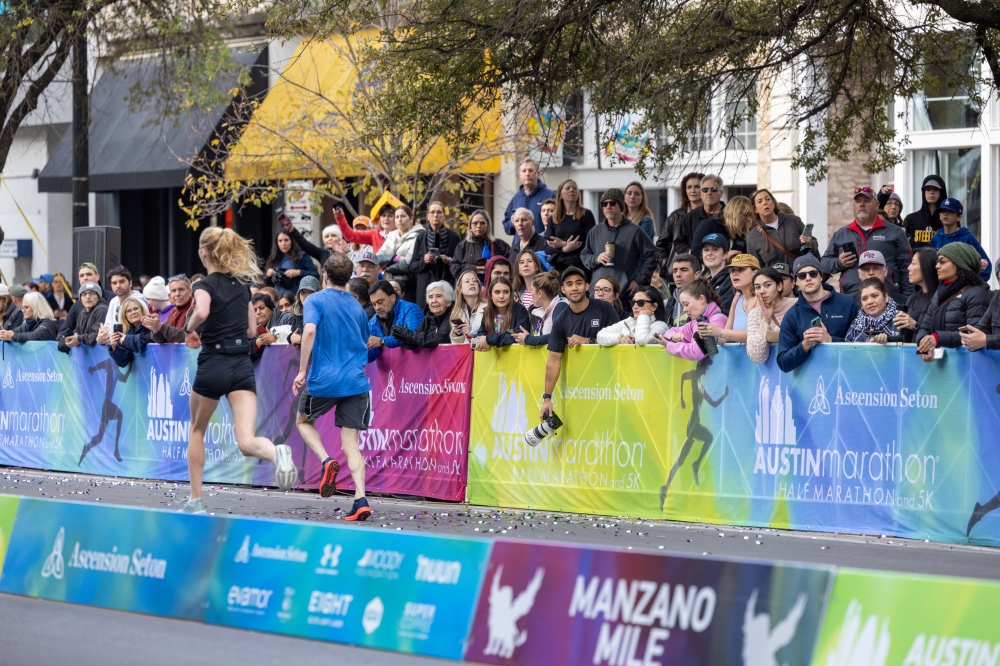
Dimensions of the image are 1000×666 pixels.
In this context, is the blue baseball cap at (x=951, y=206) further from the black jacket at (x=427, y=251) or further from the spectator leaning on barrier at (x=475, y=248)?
the black jacket at (x=427, y=251)

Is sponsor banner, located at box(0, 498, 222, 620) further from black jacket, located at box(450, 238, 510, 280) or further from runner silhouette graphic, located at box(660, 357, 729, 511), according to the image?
black jacket, located at box(450, 238, 510, 280)

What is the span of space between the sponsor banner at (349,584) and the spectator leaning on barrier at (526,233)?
26.8 ft

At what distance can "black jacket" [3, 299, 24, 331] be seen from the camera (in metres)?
17.6

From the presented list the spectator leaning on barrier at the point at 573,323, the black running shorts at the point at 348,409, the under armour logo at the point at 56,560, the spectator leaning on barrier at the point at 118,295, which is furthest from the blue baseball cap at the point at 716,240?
the under armour logo at the point at 56,560

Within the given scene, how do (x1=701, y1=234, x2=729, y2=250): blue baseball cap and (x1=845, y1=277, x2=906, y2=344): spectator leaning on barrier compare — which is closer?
(x1=845, y1=277, x2=906, y2=344): spectator leaning on barrier

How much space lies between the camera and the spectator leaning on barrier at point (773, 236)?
42.1 feet

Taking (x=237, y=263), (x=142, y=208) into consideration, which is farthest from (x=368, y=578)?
(x=142, y=208)

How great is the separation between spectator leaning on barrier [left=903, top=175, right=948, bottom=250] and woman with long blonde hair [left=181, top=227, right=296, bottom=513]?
660cm

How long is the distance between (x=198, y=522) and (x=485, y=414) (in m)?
5.79

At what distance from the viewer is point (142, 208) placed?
98.7ft

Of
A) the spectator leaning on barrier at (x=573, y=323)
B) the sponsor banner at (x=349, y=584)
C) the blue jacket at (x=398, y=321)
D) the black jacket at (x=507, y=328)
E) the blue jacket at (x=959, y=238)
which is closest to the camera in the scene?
the sponsor banner at (x=349, y=584)

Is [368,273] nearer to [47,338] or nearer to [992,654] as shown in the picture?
[47,338]

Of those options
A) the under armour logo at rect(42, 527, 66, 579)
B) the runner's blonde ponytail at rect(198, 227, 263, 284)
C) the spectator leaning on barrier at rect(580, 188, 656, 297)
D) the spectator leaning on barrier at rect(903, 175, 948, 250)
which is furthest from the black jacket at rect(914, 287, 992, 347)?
the under armour logo at rect(42, 527, 66, 579)

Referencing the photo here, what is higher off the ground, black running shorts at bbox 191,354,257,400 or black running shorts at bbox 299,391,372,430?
black running shorts at bbox 191,354,257,400
